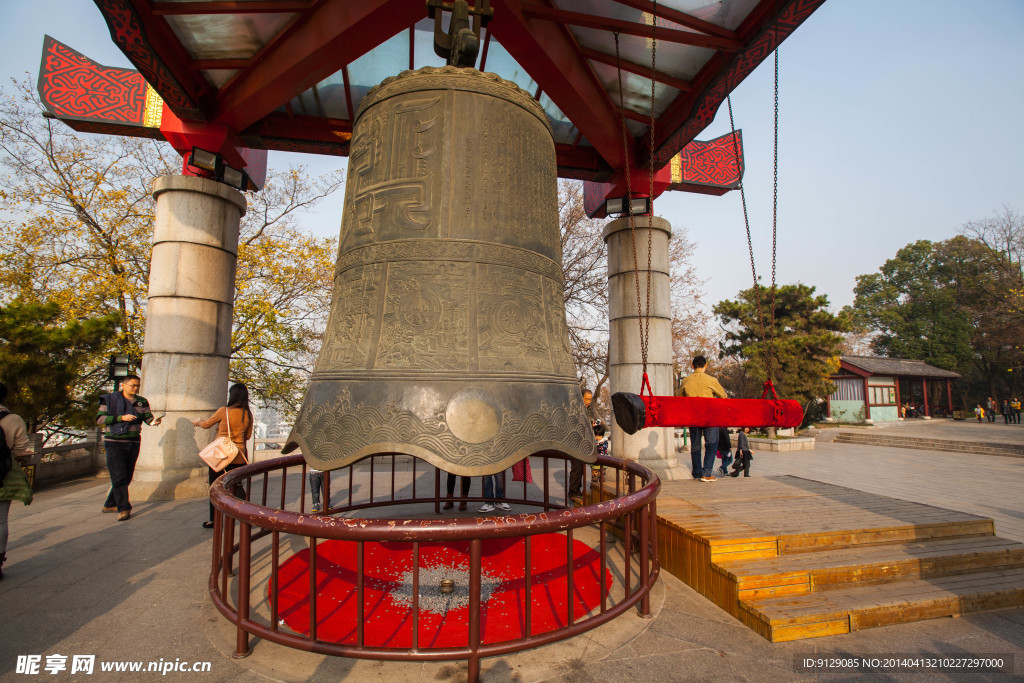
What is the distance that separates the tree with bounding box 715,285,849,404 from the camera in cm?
1809

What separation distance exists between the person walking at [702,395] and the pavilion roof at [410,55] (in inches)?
118

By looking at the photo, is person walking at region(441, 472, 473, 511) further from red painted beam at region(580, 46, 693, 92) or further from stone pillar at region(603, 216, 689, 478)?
red painted beam at region(580, 46, 693, 92)

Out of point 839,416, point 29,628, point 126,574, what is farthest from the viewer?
point 839,416

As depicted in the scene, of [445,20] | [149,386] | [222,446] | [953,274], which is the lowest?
[222,446]

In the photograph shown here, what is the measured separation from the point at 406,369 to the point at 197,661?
1.66 meters

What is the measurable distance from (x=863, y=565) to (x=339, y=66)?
607 centimetres

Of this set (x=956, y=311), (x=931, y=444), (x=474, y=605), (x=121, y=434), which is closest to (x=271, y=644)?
(x=474, y=605)

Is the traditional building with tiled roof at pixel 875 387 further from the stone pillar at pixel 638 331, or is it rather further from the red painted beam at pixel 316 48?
the red painted beam at pixel 316 48

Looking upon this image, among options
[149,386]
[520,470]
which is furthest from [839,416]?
[149,386]

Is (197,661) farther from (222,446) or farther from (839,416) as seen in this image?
(839,416)

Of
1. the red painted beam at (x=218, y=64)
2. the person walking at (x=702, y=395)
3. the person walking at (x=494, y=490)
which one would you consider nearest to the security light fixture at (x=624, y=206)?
the person walking at (x=702, y=395)

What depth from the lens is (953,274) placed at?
3425 cm

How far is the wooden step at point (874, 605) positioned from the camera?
247 centimetres

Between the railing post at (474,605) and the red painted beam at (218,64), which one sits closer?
the railing post at (474,605)
